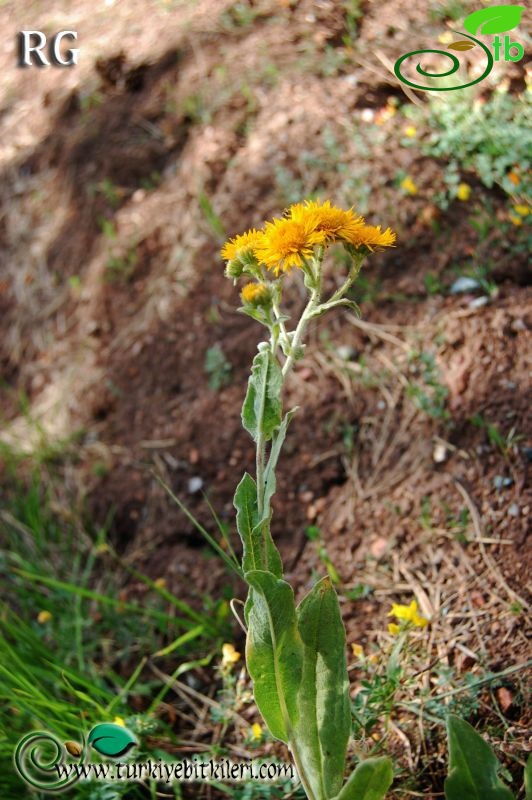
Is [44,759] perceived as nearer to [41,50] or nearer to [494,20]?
[494,20]

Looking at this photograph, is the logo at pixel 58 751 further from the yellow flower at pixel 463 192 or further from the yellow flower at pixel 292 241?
the yellow flower at pixel 463 192

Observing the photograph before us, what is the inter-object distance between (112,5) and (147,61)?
27.4 inches

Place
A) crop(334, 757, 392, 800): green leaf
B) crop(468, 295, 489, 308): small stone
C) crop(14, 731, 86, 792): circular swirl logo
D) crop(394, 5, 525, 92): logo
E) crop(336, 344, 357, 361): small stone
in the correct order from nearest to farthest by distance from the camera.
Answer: crop(334, 757, 392, 800): green leaf, crop(14, 731, 86, 792): circular swirl logo, crop(468, 295, 489, 308): small stone, crop(336, 344, 357, 361): small stone, crop(394, 5, 525, 92): logo

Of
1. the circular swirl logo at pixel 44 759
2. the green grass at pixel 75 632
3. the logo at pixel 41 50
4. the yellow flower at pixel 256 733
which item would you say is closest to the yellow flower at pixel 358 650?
the yellow flower at pixel 256 733

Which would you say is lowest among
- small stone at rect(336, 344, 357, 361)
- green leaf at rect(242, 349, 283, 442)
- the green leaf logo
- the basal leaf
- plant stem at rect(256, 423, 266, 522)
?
the green leaf logo

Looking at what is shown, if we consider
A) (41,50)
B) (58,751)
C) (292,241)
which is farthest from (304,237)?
(41,50)

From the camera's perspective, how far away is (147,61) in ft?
11.3

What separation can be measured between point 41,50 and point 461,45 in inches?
90.2

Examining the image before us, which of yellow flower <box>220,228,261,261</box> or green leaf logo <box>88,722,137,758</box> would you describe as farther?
green leaf logo <box>88,722,137,758</box>

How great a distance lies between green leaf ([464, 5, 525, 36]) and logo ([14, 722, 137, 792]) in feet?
7.86

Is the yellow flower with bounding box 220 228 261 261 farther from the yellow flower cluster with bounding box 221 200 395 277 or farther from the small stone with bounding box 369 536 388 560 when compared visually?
the small stone with bounding box 369 536 388 560

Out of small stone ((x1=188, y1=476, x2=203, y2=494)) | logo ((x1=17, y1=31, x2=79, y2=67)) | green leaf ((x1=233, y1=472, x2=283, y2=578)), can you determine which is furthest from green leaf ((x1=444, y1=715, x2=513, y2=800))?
logo ((x1=17, y1=31, x2=79, y2=67))

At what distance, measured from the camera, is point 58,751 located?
1654 mm

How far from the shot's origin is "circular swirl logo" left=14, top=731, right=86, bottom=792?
1635 mm
